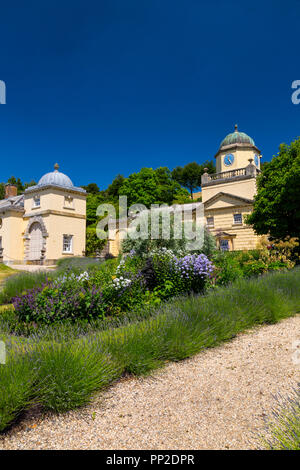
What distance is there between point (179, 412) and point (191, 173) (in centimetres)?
4791

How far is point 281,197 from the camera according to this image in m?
13.5

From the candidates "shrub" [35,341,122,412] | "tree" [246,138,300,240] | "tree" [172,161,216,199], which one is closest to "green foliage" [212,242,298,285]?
"tree" [246,138,300,240]

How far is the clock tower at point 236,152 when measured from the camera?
25547 millimetres

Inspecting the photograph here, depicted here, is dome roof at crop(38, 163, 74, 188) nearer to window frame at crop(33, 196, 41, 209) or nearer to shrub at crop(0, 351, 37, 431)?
window frame at crop(33, 196, 41, 209)

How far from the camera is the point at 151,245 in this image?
44.1ft

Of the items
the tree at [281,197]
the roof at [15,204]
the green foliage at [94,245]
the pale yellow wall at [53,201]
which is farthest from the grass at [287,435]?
the roof at [15,204]

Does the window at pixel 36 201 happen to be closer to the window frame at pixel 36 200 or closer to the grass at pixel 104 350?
the window frame at pixel 36 200

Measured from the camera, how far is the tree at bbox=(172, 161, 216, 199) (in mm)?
48234

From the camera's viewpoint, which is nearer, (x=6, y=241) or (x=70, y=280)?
Result: (x=70, y=280)

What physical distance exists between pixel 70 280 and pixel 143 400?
393 centimetres

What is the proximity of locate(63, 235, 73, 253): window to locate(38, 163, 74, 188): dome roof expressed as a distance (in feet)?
13.8

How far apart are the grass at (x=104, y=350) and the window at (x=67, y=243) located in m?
20.4
